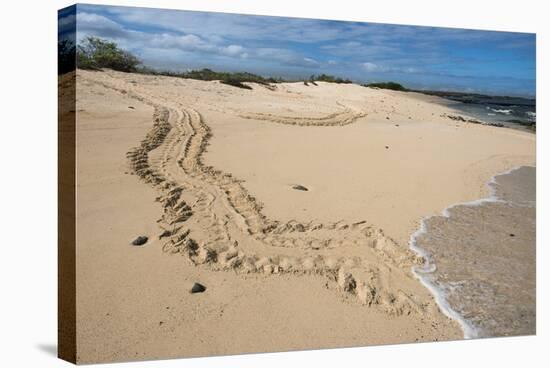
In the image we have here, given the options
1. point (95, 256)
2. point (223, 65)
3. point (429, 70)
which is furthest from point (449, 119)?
point (95, 256)

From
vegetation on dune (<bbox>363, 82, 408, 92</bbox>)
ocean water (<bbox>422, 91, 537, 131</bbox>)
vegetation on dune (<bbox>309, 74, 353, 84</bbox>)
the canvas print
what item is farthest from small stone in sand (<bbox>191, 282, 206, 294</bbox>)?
ocean water (<bbox>422, 91, 537, 131</bbox>)

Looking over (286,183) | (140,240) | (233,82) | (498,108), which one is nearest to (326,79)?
(233,82)

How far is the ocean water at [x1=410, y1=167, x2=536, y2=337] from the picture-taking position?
4383mm

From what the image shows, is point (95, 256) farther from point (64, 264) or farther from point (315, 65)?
point (315, 65)

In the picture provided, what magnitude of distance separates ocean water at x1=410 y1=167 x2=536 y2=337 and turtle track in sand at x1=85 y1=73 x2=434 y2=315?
0.24m

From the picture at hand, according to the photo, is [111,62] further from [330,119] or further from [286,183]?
[330,119]

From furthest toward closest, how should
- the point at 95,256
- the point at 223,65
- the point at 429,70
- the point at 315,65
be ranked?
the point at 429,70 → the point at 315,65 → the point at 223,65 → the point at 95,256

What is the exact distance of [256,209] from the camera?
14.3 ft

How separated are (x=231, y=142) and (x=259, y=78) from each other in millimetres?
524

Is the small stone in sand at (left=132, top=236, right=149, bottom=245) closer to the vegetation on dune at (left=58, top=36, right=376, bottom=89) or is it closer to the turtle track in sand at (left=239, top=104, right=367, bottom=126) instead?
the vegetation on dune at (left=58, top=36, right=376, bottom=89)

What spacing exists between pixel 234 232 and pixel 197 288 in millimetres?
514

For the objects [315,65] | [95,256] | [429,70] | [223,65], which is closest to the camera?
[95,256]

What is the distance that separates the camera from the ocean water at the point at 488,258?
14.4ft

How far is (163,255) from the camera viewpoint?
12.8 ft
